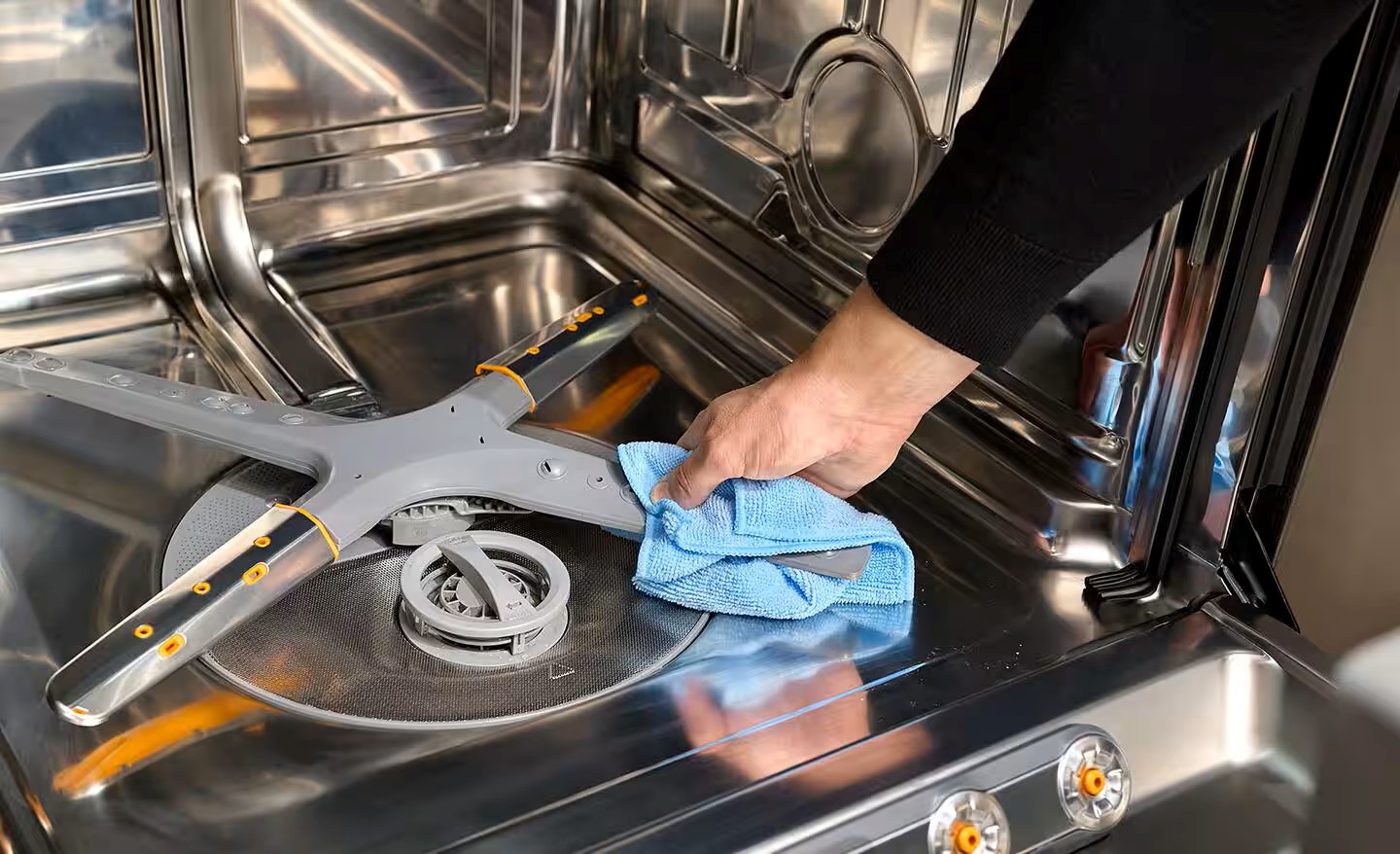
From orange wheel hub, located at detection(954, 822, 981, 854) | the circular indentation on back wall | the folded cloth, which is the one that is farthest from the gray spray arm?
the circular indentation on back wall

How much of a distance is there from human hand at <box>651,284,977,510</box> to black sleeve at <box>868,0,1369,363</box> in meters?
0.04

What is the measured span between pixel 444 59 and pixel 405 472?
17.6 inches

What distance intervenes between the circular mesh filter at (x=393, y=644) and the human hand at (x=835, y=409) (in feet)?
0.21

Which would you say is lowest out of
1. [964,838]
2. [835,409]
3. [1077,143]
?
[964,838]

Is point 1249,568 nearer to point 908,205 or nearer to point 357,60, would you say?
point 908,205

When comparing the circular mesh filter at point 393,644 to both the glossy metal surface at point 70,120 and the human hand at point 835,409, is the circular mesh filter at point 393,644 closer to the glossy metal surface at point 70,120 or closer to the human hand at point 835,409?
the human hand at point 835,409

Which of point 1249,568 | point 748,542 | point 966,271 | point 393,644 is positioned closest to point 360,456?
point 393,644

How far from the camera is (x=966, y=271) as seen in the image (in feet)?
1.92

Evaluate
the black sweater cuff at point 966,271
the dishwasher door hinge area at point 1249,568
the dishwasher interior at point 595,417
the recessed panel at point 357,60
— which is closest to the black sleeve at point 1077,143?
the black sweater cuff at point 966,271

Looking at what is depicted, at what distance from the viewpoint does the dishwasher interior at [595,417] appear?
2.02 feet

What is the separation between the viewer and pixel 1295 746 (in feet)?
2.32

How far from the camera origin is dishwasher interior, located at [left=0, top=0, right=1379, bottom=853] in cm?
62

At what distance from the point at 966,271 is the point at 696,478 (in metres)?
0.20

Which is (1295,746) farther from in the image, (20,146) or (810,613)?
(20,146)
